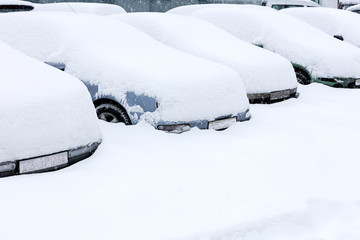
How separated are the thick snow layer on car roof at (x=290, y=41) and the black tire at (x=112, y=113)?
13.9ft

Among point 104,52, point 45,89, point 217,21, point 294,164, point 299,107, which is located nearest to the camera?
point 45,89

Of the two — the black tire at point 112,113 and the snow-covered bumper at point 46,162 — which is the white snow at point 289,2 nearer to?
the black tire at point 112,113

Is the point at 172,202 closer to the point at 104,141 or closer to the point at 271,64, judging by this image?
the point at 104,141

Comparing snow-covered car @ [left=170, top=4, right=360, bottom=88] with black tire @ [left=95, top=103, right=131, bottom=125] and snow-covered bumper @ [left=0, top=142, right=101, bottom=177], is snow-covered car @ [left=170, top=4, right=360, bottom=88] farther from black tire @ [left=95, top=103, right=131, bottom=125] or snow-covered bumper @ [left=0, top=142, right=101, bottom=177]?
snow-covered bumper @ [left=0, top=142, right=101, bottom=177]

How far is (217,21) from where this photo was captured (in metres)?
8.79

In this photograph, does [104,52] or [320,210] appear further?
[104,52]

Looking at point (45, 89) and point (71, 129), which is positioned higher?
point (45, 89)

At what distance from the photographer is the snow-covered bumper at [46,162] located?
3.40m

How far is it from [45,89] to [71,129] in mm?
389

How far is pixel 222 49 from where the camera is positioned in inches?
277

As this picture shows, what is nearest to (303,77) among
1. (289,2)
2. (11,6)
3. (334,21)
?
(334,21)

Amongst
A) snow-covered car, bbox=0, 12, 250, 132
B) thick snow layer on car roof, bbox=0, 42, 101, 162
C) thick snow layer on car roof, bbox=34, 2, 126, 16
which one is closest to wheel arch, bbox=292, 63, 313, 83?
snow-covered car, bbox=0, 12, 250, 132

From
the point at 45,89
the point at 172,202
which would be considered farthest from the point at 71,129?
the point at 172,202

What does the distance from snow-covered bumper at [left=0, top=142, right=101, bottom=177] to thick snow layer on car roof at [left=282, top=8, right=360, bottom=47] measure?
8.16 metres
